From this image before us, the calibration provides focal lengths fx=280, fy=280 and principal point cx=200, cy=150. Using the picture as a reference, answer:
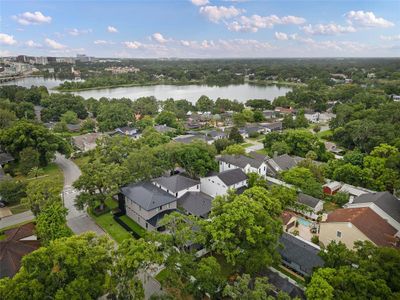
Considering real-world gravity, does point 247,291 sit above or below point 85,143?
above

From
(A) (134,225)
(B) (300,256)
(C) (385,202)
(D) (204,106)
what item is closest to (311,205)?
(C) (385,202)

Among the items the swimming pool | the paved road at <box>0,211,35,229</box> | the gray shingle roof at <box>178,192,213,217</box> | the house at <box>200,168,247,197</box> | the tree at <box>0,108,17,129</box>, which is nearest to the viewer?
the gray shingle roof at <box>178,192,213,217</box>

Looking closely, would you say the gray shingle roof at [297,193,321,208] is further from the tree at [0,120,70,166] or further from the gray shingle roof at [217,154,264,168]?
the tree at [0,120,70,166]

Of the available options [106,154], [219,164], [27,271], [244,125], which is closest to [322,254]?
[27,271]

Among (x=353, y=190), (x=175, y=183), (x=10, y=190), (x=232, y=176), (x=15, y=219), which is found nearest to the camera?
(x=15, y=219)

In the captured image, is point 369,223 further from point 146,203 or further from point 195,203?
point 146,203

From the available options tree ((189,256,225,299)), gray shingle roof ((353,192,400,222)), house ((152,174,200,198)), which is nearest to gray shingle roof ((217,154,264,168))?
house ((152,174,200,198))

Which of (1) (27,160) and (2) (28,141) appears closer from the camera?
(1) (27,160)
